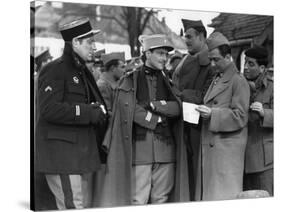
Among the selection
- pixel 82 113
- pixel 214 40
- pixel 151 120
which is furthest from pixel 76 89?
pixel 214 40

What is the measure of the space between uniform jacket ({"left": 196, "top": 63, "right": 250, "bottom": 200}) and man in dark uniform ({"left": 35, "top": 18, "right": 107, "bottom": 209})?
4.52ft

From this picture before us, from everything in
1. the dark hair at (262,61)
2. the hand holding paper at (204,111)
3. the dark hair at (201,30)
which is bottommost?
the hand holding paper at (204,111)

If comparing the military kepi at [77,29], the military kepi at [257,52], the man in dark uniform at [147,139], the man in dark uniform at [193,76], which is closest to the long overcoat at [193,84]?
the man in dark uniform at [193,76]

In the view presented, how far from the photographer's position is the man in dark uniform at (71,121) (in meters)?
7.61

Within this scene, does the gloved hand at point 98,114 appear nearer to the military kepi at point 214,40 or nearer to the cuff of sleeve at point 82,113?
the cuff of sleeve at point 82,113

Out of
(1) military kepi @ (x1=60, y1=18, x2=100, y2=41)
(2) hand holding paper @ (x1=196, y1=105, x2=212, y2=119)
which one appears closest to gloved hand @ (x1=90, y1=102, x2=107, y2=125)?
(1) military kepi @ (x1=60, y1=18, x2=100, y2=41)

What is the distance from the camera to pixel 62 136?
7.68 meters

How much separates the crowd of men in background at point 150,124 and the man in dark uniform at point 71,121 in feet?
0.04

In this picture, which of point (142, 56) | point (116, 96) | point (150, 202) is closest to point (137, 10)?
point (142, 56)

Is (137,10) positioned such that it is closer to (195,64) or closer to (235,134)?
(195,64)

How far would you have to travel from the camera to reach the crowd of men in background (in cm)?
770

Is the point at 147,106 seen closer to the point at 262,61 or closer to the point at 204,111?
the point at 204,111

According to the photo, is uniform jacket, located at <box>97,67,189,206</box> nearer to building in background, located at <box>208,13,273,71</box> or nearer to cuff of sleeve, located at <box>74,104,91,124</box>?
cuff of sleeve, located at <box>74,104,91,124</box>

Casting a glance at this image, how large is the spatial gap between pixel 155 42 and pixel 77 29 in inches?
38.2
